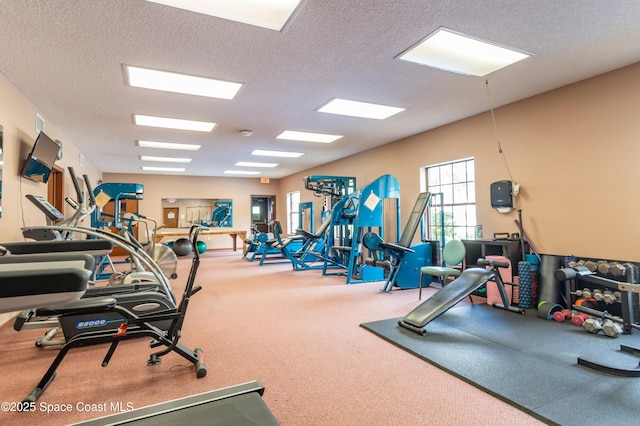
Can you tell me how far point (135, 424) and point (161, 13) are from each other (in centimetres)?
255

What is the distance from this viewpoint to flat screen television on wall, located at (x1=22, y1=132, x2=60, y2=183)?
150 inches

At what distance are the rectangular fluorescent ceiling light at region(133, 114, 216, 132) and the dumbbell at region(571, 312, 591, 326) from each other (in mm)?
5287

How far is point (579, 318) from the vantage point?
10.8ft

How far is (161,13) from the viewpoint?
2.39 meters

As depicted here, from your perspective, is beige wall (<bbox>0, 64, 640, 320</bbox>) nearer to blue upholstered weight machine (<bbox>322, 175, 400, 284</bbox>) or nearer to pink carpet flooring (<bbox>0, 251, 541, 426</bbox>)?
blue upholstered weight machine (<bbox>322, 175, 400, 284</bbox>)

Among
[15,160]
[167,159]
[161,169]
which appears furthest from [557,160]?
[161,169]

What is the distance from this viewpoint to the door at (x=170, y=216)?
11.2 metres

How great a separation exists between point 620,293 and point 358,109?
351 centimetres

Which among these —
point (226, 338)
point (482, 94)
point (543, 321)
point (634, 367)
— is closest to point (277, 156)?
point (482, 94)

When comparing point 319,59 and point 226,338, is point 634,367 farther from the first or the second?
point 319,59

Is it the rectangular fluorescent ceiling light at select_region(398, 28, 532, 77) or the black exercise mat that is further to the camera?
the rectangular fluorescent ceiling light at select_region(398, 28, 532, 77)

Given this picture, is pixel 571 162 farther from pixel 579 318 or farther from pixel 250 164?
pixel 250 164

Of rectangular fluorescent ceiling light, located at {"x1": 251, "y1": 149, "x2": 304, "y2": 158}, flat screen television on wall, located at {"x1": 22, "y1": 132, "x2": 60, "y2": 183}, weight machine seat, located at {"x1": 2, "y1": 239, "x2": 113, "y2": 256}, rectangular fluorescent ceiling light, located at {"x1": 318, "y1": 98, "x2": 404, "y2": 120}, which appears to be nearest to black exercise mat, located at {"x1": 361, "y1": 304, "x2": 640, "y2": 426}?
weight machine seat, located at {"x1": 2, "y1": 239, "x2": 113, "y2": 256}

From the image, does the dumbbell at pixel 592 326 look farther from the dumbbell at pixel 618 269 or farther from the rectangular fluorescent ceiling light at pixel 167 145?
the rectangular fluorescent ceiling light at pixel 167 145
